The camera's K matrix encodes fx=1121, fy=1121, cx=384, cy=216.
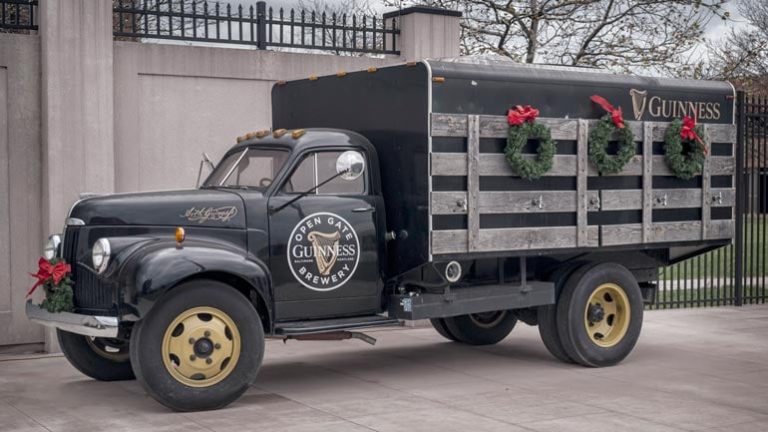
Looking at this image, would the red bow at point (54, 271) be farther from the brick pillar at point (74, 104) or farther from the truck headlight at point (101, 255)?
the brick pillar at point (74, 104)

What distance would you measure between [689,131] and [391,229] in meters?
3.36

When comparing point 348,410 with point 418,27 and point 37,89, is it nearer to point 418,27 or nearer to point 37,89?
point 37,89

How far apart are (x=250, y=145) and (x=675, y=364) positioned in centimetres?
453

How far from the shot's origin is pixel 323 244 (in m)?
9.42

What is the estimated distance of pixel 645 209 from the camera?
1088 cm

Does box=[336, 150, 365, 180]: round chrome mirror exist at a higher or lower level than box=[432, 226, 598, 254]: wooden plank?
higher

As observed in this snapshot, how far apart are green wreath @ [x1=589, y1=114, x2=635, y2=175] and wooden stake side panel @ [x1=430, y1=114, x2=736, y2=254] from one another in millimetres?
81

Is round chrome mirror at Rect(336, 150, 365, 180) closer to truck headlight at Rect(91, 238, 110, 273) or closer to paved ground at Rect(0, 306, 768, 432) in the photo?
paved ground at Rect(0, 306, 768, 432)

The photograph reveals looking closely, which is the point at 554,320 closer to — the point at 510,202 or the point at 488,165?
the point at 510,202

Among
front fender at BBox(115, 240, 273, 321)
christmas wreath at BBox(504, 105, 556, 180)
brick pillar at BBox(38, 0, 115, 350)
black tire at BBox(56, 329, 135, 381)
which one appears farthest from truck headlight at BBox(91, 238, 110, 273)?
christmas wreath at BBox(504, 105, 556, 180)

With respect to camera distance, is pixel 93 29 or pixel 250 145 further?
pixel 93 29

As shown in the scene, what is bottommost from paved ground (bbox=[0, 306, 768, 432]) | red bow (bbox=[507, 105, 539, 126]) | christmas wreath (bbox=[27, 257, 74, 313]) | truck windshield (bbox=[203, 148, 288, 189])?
paved ground (bbox=[0, 306, 768, 432])

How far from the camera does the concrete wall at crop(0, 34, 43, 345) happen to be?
449 inches

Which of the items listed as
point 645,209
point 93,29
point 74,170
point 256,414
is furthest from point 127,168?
point 645,209
